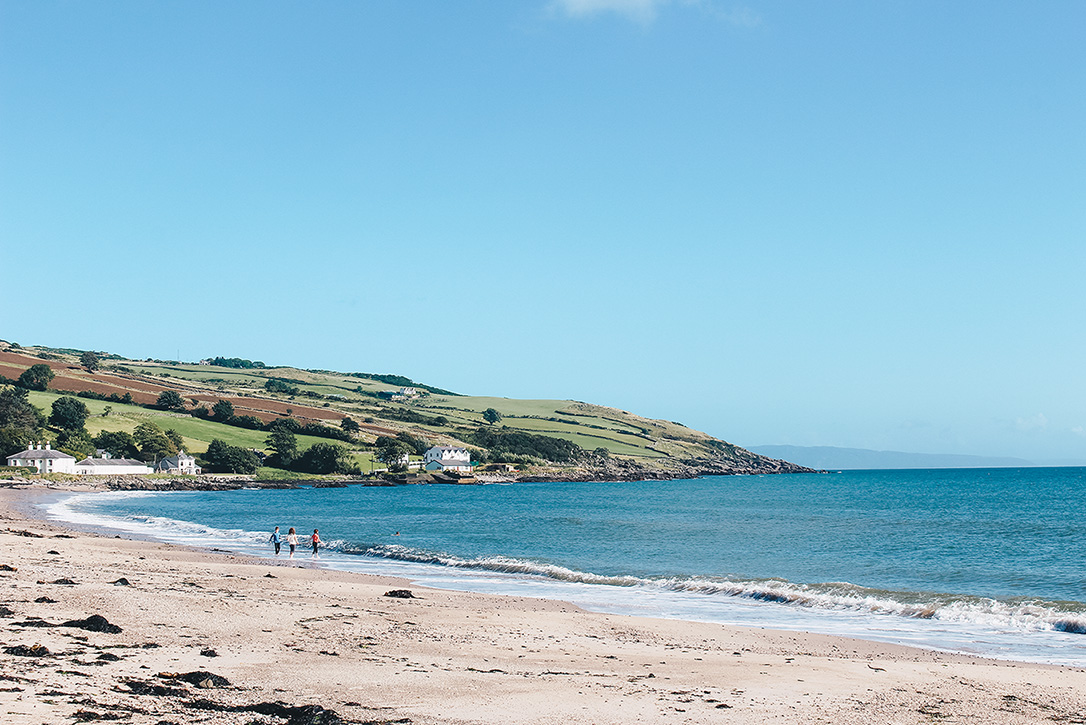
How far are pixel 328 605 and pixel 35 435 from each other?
112 metres

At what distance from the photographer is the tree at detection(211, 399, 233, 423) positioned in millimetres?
151550

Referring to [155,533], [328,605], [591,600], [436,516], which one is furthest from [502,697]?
[436,516]

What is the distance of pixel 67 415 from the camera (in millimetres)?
121688

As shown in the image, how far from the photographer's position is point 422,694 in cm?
1281

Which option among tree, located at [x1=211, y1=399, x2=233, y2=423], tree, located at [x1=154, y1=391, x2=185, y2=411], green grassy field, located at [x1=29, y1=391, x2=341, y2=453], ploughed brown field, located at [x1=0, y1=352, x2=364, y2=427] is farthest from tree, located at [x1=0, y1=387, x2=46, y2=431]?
tree, located at [x1=211, y1=399, x2=233, y2=423]

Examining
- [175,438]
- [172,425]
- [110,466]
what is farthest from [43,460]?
[172,425]

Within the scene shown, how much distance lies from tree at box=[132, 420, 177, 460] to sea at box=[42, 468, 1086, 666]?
A: 45.3m

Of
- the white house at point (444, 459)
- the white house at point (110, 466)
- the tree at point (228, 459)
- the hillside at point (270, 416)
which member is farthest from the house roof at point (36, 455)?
the white house at point (444, 459)

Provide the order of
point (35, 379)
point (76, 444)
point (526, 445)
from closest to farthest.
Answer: point (76, 444) < point (35, 379) < point (526, 445)

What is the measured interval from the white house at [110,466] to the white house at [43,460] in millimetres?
1777

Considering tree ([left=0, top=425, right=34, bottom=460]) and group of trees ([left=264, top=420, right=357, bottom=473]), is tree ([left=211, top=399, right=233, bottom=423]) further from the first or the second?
tree ([left=0, top=425, right=34, bottom=460])

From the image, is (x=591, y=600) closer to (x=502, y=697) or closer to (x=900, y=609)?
(x=900, y=609)

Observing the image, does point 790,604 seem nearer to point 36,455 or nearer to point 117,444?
point 36,455

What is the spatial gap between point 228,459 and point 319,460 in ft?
47.9
